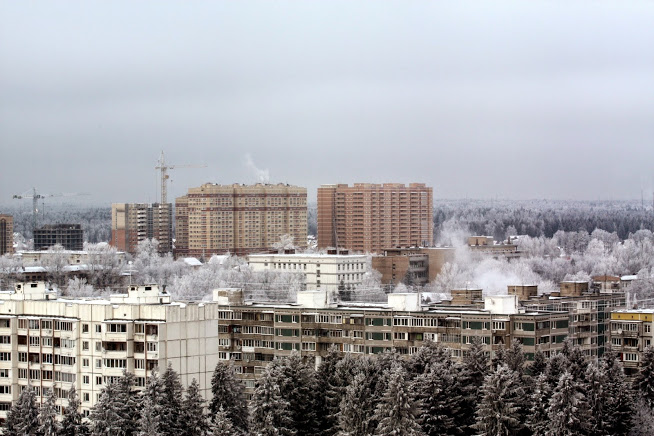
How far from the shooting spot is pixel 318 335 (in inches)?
Answer: 1131

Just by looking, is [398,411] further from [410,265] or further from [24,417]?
[410,265]

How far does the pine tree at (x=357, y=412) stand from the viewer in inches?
883

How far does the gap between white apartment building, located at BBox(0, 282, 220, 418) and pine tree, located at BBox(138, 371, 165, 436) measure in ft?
4.97

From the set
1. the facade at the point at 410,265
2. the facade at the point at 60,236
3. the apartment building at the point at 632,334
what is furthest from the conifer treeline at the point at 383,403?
the facade at the point at 60,236

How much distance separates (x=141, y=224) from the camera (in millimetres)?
95562

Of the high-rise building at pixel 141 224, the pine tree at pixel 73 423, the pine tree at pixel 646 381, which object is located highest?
the high-rise building at pixel 141 224

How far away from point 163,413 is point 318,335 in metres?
6.98

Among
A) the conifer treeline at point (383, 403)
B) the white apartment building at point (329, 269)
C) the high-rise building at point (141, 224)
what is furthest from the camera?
the high-rise building at point (141, 224)

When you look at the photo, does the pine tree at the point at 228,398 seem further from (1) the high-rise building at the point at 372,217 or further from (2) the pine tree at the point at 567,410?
(1) the high-rise building at the point at 372,217

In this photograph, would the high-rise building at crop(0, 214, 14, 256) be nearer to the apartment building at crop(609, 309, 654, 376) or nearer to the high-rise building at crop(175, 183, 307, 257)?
the high-rise building at crop(175, 183, 307, 257)

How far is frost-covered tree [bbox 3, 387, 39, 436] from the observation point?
75.7 ft

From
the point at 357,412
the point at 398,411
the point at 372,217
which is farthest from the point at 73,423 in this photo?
the point at 372,217

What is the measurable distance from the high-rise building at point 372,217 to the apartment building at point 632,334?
178ft

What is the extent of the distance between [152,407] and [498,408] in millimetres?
5487
